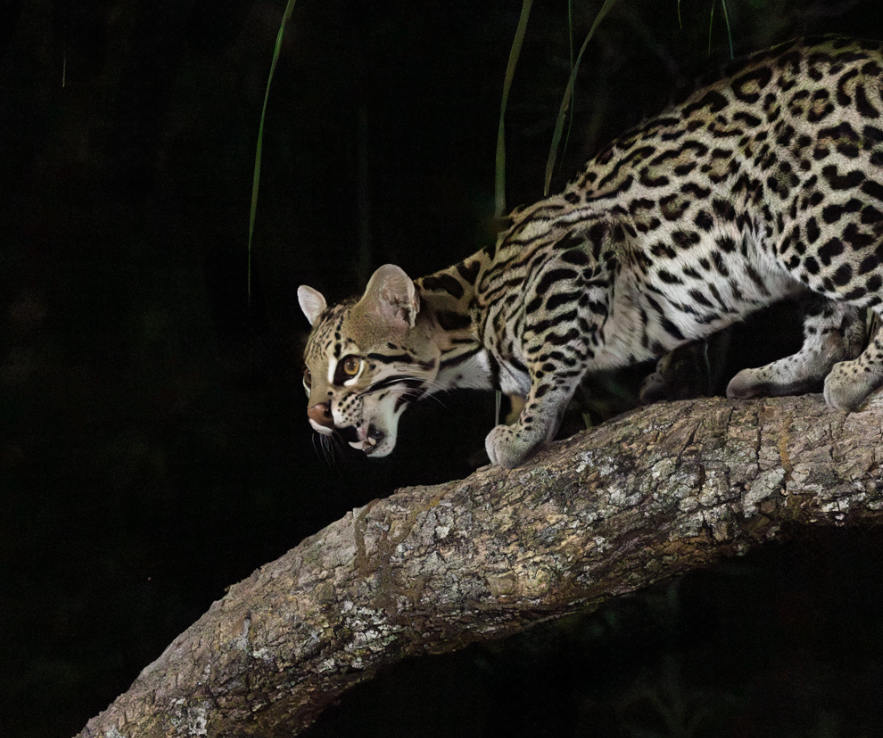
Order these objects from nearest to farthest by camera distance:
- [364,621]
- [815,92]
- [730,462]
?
[730,462]
[815,92]
[364,621]

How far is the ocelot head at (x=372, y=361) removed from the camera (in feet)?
6.49

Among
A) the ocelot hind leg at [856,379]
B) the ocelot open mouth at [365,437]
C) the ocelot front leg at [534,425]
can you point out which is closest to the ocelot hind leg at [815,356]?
the ocelot hind leg at [856,379]

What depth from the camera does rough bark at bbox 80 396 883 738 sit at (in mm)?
1488

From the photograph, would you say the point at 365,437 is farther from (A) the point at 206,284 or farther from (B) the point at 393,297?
(A) the point at 206,284

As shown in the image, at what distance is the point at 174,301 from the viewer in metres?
2.24

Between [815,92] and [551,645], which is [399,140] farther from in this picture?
[551,645]

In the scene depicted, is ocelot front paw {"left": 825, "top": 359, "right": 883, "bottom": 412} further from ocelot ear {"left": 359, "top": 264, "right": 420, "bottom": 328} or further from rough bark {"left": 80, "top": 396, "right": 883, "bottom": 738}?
ocelot ear {"left": 359, "top": 264, "right": 420, "bottom": 328}

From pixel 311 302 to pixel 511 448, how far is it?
0.69 m

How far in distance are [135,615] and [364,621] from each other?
0.77 metres

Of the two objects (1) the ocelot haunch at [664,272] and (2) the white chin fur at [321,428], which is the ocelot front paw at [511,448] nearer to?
(1) the ocelot haunch at [664,272]

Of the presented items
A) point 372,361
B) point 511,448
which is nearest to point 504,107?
point 372,361

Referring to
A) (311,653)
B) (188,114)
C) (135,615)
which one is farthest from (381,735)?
(188,114)

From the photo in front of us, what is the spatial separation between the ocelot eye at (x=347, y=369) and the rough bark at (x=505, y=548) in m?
0.31

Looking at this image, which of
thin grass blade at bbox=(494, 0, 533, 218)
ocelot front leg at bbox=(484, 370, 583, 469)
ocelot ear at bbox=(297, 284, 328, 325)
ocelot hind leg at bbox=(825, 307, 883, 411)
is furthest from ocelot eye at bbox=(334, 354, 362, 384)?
ocelot hind leg at bbox=(825, 307, 883, 411)
